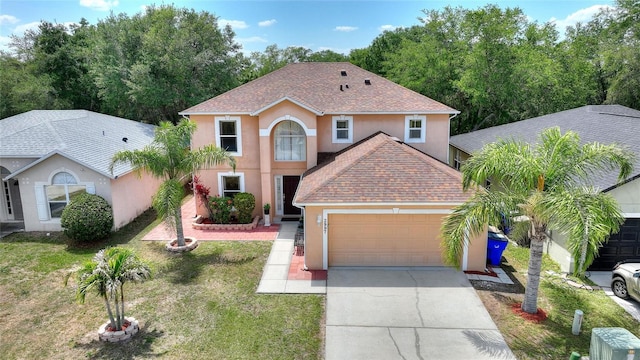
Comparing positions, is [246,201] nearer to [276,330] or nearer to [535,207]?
[276,330]

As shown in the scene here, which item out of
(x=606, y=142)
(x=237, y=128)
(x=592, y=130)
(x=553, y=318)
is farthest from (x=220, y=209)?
(x=592, y=130)

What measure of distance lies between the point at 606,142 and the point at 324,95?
473 inches

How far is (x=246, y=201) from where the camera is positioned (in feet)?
58.7

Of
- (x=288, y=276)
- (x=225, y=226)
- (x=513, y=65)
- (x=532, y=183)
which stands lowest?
(x=288, y=276)

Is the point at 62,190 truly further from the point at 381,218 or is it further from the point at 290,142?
the point at 381,218

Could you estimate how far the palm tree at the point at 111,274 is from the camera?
9.09 meters

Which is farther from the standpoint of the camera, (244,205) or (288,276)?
(244,205)

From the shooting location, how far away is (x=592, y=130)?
17578 mm

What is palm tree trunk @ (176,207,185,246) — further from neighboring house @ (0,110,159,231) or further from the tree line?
the tree line

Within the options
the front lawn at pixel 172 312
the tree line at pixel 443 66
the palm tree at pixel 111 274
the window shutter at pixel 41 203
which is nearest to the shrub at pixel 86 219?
the front lawn at pixel 172 312

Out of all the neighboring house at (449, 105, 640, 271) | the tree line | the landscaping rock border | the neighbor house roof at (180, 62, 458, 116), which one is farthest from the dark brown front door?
the tree line

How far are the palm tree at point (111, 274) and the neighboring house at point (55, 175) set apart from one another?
316 inches

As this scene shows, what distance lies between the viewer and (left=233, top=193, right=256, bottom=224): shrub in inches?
704

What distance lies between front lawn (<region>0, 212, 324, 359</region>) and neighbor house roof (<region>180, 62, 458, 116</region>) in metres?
6.76
